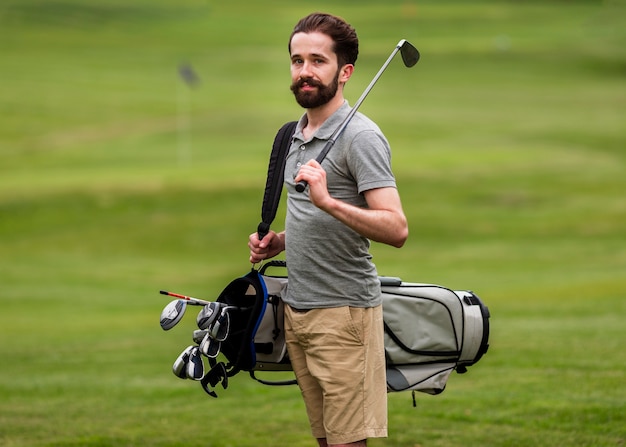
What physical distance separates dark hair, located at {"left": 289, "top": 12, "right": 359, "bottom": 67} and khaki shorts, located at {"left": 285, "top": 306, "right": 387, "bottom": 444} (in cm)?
100

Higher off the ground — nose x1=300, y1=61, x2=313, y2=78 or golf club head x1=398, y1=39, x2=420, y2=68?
golf club head x1=398, y1=39, x2=420, y2=68

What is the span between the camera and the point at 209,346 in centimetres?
453

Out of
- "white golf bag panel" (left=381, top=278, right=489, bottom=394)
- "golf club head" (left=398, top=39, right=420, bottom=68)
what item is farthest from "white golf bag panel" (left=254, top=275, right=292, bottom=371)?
"golf club head" (left=398, top=39, right=420, bottom=68)

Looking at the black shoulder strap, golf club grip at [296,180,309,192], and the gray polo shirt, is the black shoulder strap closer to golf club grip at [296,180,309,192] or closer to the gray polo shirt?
the gray polo shirt

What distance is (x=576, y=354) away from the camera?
32.8 feet

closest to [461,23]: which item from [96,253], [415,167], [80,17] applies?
[80,17]

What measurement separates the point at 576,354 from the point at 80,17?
65568mm

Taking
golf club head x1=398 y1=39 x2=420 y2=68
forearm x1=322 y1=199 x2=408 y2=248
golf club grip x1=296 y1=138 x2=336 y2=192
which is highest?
golf club head x1=398 y1=39 x2=420 y2=68

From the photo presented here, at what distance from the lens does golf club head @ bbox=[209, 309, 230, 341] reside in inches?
176

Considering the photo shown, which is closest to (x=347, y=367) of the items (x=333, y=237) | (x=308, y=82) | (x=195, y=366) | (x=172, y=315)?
(x=333, y=237)

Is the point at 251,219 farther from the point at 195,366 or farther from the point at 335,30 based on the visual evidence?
the point at 335,30

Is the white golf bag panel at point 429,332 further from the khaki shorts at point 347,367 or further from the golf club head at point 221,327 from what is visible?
the golf club head at point 221,327

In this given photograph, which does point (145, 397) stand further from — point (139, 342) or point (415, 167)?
point (415, 167)

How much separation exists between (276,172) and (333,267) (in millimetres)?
530
